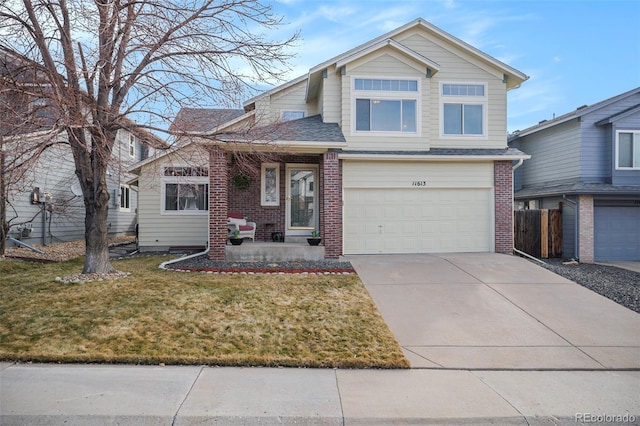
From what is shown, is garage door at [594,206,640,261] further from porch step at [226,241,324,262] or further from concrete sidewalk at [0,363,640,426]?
concrete sidewalk at [0,363,640,426]

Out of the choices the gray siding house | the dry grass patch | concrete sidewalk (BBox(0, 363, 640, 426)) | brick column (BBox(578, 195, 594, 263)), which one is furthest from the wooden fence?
the gray siding house

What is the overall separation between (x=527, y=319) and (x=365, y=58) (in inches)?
365

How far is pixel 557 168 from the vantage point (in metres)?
15.6

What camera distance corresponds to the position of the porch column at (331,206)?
11.5 m

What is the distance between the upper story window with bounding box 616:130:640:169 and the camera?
14344 mm

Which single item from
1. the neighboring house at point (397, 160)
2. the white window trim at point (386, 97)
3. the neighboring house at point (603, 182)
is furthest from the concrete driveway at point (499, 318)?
the neighboring house at point (603, 182)

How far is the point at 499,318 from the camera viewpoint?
22.6 feet

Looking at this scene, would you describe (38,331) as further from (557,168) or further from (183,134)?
(557,168)

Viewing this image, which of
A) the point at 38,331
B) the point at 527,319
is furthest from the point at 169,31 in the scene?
the point at 527,319

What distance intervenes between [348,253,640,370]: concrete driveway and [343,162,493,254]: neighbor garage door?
2.18 metres

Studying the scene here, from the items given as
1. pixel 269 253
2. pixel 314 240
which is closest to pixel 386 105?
pixel 314 240

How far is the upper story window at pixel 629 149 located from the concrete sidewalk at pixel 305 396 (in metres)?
12.6

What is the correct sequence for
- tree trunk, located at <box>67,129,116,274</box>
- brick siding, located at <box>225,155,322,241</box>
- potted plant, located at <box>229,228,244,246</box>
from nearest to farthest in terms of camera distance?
tree trunk, located at <box>67,129,116,274</box> → potted plant, located at <box>229,228,244,246</box> → brick siding, located at <box>225,155,322,241</box>

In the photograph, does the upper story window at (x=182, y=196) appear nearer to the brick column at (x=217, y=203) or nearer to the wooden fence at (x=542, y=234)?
the brick column at (x=217, y=203)
